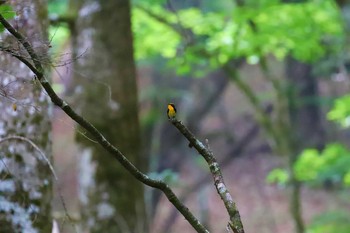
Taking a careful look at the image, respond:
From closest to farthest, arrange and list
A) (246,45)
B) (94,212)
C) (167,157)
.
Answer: (94,212), (246,45), (167,157)

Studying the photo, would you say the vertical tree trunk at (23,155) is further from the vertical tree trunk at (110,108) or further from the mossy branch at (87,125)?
the vertical tree trunk at (110,108)

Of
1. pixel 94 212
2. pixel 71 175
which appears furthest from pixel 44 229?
pixel 71 175

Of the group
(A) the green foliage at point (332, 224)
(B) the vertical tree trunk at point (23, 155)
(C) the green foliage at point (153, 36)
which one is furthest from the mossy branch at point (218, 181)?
(A) the green foliage at point (332, 224)

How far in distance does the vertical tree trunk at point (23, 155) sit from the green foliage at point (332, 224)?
23.1 feet

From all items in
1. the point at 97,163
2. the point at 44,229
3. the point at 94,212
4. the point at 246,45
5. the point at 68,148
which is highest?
the point at 68,148

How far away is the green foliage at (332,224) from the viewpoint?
369 inches

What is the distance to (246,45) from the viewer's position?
788cm

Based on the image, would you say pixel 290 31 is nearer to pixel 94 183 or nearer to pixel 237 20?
pixel 237 20

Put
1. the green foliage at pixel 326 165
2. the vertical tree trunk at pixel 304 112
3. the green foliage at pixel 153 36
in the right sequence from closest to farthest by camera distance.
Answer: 1. the green foliage at pixel 326 165
2. the green foliage at pixel 153 36
3. the vertical tree trunk at pixel 304 112

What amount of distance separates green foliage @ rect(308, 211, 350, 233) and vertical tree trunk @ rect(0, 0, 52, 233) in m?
7.03

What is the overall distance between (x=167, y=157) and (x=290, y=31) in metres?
9.02

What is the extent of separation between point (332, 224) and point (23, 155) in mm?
8281

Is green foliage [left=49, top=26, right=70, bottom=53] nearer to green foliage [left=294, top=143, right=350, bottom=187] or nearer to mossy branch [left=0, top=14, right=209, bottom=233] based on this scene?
mossy branch [left=0, top=14, right=209, bottom=233]

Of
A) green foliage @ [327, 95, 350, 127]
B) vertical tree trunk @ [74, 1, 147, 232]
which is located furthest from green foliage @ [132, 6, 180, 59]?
vertical tree trunk @ [74, 1, 147, 232]
